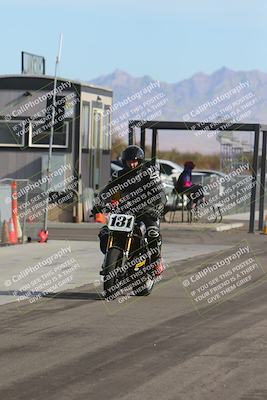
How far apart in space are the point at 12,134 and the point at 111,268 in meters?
17.4

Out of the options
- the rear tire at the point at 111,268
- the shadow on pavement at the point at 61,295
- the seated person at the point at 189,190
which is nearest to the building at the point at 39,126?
the seated person at the point at 189,190

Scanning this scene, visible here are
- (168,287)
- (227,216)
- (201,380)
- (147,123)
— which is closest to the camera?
(201,380)

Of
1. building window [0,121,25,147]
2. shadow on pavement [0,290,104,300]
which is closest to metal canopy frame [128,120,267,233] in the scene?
building window [0,121,25,147]

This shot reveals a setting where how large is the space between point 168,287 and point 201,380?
6384 millimetres

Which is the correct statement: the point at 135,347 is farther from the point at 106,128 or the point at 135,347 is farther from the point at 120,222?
the point at 106,128

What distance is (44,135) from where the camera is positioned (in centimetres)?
2867

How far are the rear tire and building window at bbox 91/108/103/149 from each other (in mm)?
17751

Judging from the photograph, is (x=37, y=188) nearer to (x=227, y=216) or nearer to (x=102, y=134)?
(x=102, y=134)

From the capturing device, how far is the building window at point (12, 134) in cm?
2870

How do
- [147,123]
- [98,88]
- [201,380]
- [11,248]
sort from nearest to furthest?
[201,380] < [11,248] < [147,123] < [98,88]

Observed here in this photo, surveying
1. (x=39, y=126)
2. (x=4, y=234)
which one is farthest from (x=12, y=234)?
(x=39, y=126)

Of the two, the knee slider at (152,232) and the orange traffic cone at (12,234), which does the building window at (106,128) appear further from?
the knee slider at (152,232)

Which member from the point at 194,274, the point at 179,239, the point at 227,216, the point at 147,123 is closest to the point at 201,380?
the point at 194,274

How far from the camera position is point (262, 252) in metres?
19.9
